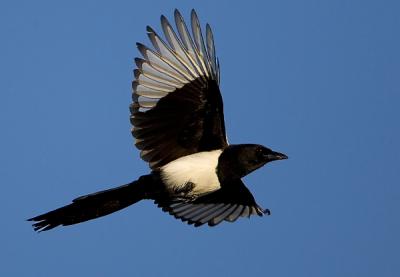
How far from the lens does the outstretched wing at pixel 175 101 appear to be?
6.45 metres

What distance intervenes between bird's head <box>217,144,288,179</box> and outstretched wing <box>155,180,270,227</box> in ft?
2.71

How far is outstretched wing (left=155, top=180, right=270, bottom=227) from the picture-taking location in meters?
7.23

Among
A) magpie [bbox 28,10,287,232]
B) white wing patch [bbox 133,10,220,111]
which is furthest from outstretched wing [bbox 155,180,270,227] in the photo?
white wing patch [bbox 133,10,220,111]

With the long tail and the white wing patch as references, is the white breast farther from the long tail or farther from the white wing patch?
the white wing patch

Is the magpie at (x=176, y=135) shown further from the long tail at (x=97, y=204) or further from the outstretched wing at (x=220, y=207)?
the outstretched wing at (x=220, y=207)

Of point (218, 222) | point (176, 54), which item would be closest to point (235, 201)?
point (218, 222)

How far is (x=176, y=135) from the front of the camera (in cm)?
659

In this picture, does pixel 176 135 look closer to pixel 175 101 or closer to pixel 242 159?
pixel 175 101

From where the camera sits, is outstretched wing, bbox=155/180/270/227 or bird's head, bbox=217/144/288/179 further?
outstretched wing, bbox=155/180/270/227

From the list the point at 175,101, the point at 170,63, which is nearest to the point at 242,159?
the point at 175,101

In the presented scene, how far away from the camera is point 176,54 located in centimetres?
648

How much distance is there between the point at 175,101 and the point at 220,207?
1345mm

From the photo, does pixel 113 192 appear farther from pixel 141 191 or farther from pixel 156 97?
A: pixel 156 97

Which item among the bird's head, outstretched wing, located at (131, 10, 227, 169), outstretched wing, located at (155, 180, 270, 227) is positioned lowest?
outstretched wing, located at (155, 180, 270, 227)
